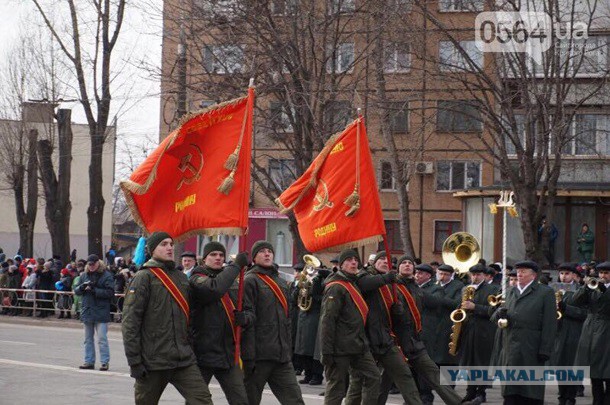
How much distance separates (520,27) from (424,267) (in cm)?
1037

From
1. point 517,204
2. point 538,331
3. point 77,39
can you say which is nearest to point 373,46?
point 517,204

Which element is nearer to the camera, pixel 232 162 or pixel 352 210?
pixel 232 162

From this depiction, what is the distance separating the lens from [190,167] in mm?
12211

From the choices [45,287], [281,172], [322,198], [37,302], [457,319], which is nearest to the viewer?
[322,198]

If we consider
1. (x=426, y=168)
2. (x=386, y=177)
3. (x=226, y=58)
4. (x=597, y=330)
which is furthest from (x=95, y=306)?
(x=386, y=177)

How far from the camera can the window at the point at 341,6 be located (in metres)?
29.2

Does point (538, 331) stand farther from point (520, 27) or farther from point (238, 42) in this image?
point (238, 42)

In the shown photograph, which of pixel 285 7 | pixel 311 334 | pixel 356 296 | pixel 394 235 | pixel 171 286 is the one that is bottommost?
pixel 311 334

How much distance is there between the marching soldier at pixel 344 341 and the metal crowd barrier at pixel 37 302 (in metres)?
18.7

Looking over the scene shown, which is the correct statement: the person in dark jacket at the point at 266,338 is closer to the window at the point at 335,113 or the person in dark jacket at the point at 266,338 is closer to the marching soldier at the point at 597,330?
the marching soldier at the point at 597,330

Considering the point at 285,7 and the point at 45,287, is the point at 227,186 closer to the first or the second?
the point at 285,7

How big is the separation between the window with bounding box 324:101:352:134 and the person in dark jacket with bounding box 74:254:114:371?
37.2 feet

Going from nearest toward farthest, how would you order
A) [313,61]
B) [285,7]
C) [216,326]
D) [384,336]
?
[216,326] < [384,336] < [313,61] < [285,7]

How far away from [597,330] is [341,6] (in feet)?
53.1
